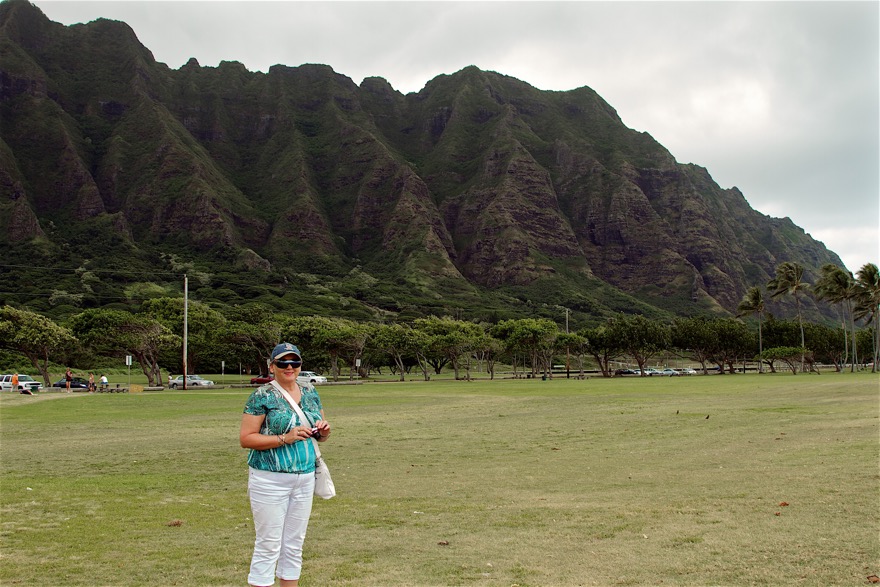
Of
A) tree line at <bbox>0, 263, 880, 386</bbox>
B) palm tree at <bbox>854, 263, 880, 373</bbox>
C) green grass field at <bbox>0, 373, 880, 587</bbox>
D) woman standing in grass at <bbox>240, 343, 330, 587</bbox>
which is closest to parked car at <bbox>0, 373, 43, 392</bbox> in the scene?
tree line at <bbox>0, 263, 880, 386</bbox>

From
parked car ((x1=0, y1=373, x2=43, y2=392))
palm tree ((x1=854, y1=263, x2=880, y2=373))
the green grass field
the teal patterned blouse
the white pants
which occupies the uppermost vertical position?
palm tree ((x1=854, y1=263, x2=880, y2=373))

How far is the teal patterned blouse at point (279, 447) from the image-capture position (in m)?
6.25

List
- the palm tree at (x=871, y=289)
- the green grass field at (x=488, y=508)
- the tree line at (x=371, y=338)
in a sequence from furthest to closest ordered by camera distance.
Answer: the palm tree at (x=871, y=289) → the tree line at (x=371, y=338) → the green grass field at (x=488, y=508)

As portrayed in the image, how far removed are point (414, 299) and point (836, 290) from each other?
355ft

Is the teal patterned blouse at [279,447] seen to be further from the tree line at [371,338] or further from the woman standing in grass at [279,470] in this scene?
the tree line at [371,338]

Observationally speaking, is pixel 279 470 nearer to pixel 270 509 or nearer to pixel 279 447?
pixel 279 447

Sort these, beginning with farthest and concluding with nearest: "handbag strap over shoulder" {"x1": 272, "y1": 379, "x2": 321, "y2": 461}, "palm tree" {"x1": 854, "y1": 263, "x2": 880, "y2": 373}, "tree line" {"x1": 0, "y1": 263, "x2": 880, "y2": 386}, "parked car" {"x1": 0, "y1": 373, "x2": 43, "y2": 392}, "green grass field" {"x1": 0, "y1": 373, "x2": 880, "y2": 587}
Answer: "palm tree" {"x1": 854, "y1": 263, "x2": 880, "y2": 373}, "tree line" {"x1": 0, "y1": 263, "x2": 880, "y2": 386}, "parked car" {"x1": 0, "y1": 373, "x2": 43, "y2": 392}, "green grass field" {"x1": 0, "y1": 373, "x2": 880, "y2": 587}, "handbag strap over shoulder" {"x1": 272, "y1": 379, "x2": 321, "y2": 461}

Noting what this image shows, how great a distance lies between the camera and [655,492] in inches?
464

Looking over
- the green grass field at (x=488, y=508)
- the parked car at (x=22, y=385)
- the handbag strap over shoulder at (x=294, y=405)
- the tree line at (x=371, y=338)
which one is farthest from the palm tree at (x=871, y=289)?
the handbag strap over shoulder at (x=294, y=405)

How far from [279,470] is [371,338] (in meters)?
84.1

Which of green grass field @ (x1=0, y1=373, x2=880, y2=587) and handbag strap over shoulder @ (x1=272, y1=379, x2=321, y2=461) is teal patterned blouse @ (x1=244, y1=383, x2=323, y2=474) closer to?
handbag strap over shoulder @ (x1=272, y1=379, x2=321, y2=461)

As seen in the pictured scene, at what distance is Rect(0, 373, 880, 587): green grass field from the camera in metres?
7.68

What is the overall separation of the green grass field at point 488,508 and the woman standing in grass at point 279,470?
134cm

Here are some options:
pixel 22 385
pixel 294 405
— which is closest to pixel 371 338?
pixel 22 385
